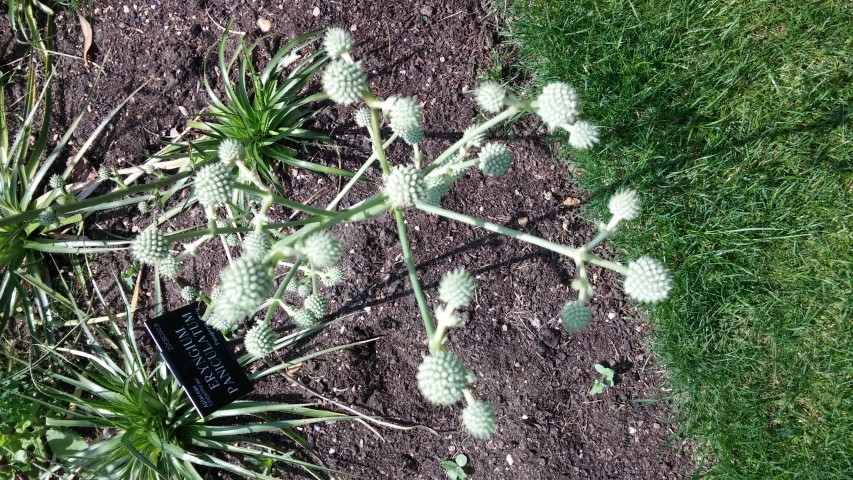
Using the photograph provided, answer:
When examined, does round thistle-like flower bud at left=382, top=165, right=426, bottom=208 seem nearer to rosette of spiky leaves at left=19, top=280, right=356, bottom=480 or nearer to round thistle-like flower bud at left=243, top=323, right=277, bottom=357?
round thistle-like flower bud at left=243, top=323, right=277, bottom=357

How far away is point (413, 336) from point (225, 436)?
123 cm

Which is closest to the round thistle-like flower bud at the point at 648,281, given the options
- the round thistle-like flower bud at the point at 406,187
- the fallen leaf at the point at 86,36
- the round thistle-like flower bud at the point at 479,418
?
the round thistle-like flower bud at the point at 479,418

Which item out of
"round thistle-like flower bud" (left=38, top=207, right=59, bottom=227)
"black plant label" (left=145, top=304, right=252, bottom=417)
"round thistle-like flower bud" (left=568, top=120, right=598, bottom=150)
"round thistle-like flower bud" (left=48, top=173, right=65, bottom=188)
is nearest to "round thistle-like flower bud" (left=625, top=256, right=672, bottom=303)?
"round thistle-like flower bud" (left=568, top=120, right=598, bottom=150)

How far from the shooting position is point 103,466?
2.90 m

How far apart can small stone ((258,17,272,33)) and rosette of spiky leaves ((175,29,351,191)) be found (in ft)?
0.55

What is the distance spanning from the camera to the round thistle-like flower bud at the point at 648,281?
1746 millimetres

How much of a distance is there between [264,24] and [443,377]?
2641 millimetres

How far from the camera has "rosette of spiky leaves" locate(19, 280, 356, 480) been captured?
9.43 feet

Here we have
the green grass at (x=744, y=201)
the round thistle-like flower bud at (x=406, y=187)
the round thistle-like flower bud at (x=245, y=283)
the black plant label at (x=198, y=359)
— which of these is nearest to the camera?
the round thistle-like flower bud at (x=245, y=283)

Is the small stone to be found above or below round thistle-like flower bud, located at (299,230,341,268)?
above

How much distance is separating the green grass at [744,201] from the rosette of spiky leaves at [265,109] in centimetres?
150

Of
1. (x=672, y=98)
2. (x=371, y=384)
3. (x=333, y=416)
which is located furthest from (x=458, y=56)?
(x=333, y=416)

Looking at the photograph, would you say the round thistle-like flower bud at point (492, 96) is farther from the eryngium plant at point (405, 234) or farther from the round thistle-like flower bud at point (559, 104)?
the round thistle-like flower bud at point (559, 104)

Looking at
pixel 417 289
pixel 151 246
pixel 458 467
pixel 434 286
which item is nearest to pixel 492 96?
pixel 417 289
